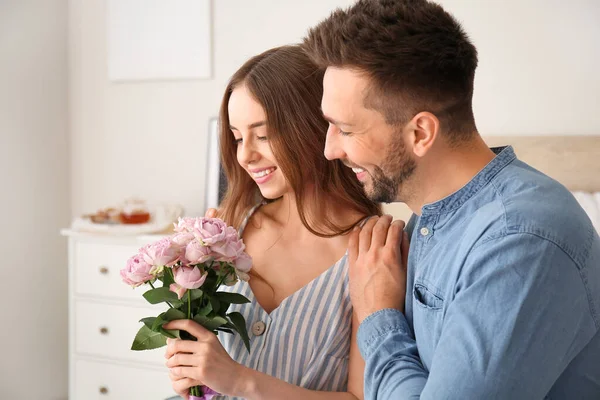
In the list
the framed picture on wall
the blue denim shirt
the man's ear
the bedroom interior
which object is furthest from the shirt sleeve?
the framed picture on wall

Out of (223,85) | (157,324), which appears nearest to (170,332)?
(157,324)

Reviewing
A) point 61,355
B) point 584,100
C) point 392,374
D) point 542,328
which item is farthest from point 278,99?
point 61,355

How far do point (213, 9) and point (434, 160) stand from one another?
8.60ft

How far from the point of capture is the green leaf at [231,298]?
148 cm

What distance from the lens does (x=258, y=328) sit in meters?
1.59

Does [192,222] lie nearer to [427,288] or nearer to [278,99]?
[278,99]

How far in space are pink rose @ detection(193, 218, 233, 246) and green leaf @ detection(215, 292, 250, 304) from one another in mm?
134

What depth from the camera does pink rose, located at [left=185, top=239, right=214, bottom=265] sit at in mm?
1387

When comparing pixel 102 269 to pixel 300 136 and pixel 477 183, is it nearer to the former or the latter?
pixel 300 136

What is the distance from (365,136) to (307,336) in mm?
531

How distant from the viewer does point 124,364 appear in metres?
3.38

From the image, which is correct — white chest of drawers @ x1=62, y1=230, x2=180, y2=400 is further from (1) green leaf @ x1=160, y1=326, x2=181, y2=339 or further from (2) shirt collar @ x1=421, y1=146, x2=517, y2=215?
(2) shirt collar @ x1=421, y1=146, x2=517, y2=215

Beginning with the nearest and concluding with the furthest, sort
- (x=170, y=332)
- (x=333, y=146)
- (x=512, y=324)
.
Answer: (x=512, y=324), (x=333, y=146), (x=170, y=332)

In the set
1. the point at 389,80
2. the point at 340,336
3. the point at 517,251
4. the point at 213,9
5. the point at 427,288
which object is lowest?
the point at 340,336
